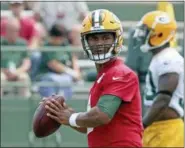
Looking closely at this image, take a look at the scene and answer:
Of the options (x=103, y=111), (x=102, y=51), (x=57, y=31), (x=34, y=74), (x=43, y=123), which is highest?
(x=102, y=51)

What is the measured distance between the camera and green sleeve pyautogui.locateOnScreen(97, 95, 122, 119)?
5309mm

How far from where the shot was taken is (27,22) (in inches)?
414

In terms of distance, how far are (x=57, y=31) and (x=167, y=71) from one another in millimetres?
3630

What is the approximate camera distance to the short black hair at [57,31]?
1043cm

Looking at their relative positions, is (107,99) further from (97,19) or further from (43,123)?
(97,19)

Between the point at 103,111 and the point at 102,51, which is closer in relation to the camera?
the point at 103,111

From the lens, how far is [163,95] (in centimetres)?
697

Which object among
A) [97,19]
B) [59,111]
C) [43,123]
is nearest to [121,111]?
[59,111]

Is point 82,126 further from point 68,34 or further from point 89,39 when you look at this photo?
point 68,34

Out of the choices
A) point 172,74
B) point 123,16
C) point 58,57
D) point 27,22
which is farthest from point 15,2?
point 172,74

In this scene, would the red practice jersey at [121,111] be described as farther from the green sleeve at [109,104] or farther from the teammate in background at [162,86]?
the teammate in background at [162,86]

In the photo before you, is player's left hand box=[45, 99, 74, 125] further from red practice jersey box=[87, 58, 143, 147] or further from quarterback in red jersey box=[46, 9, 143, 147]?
red practice jersey box=[87, 58, 143, 147]

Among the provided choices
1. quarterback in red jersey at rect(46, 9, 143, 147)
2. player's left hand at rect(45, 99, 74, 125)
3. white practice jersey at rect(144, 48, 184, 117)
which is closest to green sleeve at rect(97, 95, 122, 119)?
quarterback in red jersey at rect(46, 9, 143, 147)

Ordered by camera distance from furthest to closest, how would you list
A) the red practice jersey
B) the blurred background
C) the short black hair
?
the short black hair → the blurred background → the red practice jersey
